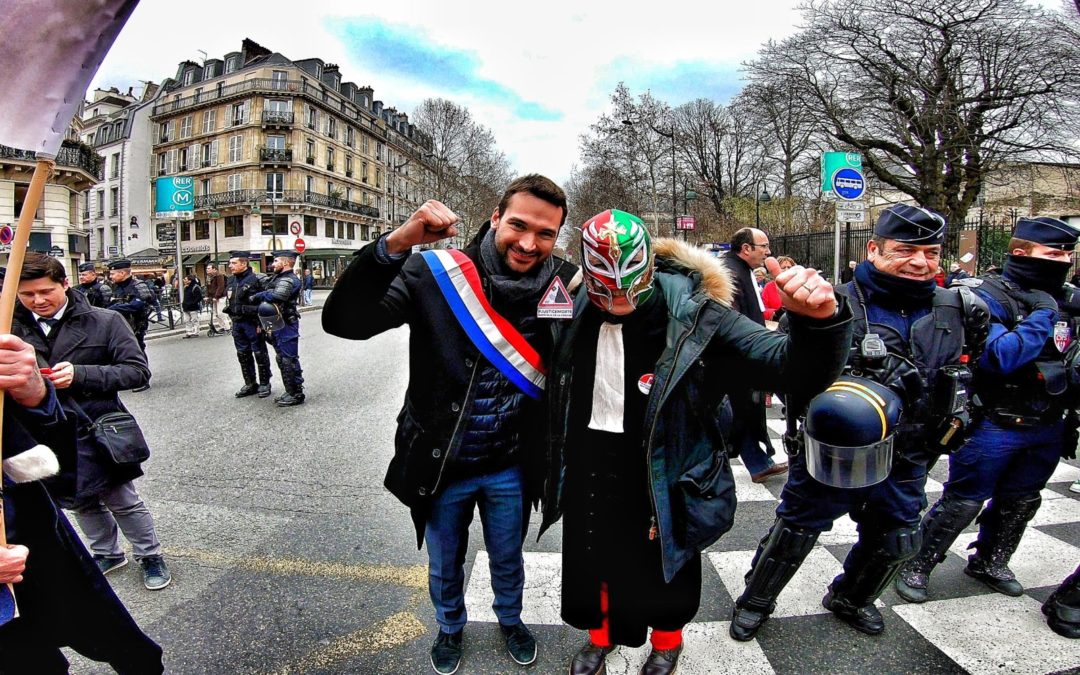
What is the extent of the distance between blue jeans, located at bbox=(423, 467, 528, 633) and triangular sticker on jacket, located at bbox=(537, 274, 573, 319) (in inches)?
28.8

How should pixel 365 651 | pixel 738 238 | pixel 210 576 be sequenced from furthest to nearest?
pixel 738 238 → pixel 210 576 → pixel 365 651

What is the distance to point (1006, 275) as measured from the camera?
298 centimetres

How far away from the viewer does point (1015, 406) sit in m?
2.82

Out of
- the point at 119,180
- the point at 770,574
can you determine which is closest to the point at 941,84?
the point at 770,574

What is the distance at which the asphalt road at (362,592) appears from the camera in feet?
8.16

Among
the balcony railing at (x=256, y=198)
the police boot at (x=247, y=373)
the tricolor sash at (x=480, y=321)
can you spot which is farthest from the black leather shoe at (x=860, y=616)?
the balcony railing at (x=256, y=198)

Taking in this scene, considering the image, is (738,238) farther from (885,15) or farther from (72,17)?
(885,15)

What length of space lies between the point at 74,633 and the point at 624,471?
1902mm

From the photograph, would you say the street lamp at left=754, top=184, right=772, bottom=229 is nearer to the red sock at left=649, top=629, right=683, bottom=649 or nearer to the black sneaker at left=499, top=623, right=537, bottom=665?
the red sock at left=649, top=629, right=683, bottom=649

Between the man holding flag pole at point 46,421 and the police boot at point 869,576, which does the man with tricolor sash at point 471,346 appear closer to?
the man holding flag pole at point 46,421

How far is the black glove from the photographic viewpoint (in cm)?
280

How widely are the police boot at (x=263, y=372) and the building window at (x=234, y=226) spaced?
48.3 m

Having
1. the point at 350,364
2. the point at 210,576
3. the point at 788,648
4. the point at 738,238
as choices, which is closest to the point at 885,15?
the point at 738,238

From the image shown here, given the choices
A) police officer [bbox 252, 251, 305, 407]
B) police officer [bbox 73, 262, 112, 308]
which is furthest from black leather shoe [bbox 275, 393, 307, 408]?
police officer [bbox 73, 262, 112, 308]
